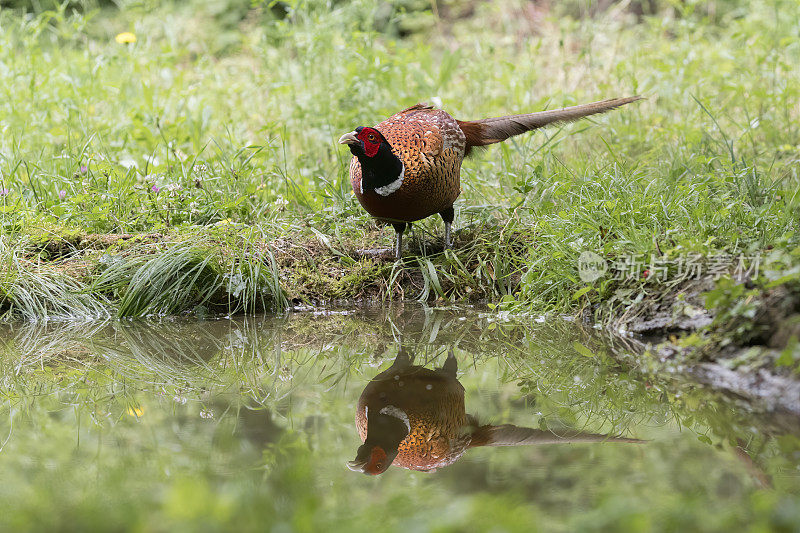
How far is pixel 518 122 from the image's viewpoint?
14.7 ft

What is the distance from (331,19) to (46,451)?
4911 mm

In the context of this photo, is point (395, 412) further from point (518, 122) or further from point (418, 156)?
point (518, 122)

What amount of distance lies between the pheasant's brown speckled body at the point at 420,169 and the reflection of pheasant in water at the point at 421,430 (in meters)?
1.32

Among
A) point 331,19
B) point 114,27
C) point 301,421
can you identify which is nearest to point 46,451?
point 301,421

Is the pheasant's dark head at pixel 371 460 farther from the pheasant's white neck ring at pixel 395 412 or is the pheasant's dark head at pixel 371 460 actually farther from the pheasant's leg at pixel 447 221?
the pheasant's leg at pixel 447 221

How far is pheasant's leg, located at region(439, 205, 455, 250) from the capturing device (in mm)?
4477

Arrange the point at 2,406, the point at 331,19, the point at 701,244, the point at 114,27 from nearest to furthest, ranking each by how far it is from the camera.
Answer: the point at 2,406, the point at 701,244, the point at 331,19, the point at 114,27

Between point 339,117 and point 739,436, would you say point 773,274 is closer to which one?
point 739,436

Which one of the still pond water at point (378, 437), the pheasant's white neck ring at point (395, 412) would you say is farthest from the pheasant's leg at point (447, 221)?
the pheasant's white neck ring at point (395, 412)

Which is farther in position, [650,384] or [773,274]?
[650,384]

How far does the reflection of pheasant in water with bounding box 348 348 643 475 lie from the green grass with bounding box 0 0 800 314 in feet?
3.74

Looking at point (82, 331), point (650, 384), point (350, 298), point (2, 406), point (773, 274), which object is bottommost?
point (350, 298)

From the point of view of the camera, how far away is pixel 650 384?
2773mm

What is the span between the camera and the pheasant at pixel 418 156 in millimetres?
4027
